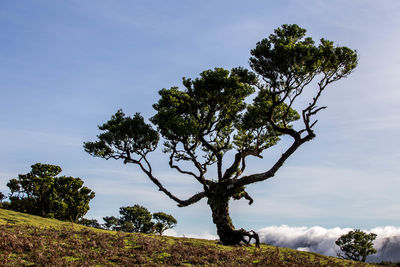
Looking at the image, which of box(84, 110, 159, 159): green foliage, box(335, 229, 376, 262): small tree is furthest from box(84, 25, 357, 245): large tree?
box(335, 229, 376, 262): small tree

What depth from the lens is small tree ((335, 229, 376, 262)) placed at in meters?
77.4

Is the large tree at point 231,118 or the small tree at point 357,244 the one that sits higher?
the large tree at point 231,118

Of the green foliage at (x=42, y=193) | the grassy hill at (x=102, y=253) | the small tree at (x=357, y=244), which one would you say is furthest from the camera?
the small tree at (x=357, y=244)

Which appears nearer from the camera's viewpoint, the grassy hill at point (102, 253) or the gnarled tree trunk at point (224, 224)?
the grassy hill at point (102, 253)

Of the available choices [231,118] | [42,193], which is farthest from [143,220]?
[231,118]

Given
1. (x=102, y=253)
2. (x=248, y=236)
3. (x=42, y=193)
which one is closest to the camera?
(x=102, y=253)

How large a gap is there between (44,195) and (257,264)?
48988 millimetres

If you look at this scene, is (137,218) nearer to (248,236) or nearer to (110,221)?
(110,221)

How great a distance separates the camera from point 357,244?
78.2 m

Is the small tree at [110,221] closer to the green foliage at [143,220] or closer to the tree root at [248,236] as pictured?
the green foliage at [143,220]

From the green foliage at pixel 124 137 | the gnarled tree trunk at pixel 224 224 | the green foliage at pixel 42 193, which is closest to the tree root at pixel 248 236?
the gnarled tree trunk at pixel 224 224

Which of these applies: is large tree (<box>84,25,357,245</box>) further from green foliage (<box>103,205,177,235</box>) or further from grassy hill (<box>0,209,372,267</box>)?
green foliage (<box>103,205,177,235</box>)

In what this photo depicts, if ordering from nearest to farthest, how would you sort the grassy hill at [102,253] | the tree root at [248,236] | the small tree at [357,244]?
1. the grassy hill at [102,253]
2. the tree root at [248,236]
3. the small tree at [357,244]

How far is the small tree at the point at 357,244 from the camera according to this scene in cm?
7738
